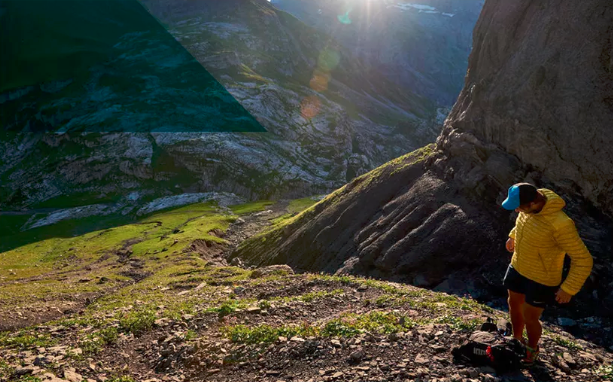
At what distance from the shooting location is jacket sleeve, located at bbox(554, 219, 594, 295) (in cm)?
963

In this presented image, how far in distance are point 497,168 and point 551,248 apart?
25338 mm

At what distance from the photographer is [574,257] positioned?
986 cm

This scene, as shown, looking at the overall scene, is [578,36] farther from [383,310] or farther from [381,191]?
[383,310]

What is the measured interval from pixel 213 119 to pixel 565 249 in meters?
179

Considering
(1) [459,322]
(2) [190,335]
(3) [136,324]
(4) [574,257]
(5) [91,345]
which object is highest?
(4) [574,257]

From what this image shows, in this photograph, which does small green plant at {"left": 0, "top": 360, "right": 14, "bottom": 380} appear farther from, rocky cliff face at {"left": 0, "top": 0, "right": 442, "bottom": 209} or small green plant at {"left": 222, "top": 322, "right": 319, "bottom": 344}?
rocky cliff face at {"left": 0, "top": 0, "right": 442, "bottom": 209}

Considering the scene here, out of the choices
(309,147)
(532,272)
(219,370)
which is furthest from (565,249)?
(309,147)

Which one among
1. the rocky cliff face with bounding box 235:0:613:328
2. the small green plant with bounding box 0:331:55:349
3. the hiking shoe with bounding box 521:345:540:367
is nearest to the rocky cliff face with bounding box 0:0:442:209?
the rocky cliff face with bounding box 235:0:613:328

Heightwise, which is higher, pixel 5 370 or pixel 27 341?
pixel 5 370

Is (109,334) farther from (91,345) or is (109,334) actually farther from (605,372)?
(605,372)

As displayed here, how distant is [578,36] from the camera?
28.9 m

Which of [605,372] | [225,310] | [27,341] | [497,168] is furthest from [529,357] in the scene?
[497,168]

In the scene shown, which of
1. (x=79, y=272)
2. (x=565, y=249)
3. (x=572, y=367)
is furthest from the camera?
(x=79, y=272)

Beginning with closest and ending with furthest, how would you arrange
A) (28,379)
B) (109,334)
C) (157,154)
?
(28,379) < (109,334) < (157,154)
